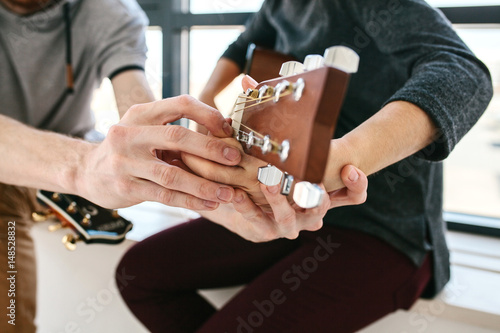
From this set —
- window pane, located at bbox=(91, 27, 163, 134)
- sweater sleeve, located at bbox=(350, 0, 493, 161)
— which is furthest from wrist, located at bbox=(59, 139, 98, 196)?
window pane, located at bbox=(91, 27, 163, 134)

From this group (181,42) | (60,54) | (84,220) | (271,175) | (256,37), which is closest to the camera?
(271,175)

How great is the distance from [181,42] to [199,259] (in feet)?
3.86

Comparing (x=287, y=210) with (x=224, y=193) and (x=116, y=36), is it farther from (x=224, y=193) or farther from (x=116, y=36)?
(x=116, y=36)

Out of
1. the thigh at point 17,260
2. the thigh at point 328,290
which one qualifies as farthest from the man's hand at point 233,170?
the thigh at point 17,260

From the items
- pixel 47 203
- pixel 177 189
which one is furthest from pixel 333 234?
pixel 47 203

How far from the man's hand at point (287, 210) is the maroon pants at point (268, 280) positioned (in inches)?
6.7

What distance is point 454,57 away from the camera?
70 centimetres

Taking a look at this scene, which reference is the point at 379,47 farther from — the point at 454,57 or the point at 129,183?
the point at 129,183

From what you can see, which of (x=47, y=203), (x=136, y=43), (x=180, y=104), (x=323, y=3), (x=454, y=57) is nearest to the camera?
(x=180, y=104)

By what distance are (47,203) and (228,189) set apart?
859 millimetres

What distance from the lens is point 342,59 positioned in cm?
36

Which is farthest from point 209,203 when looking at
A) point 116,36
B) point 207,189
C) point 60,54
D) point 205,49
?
point 205,49

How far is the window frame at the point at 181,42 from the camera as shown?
149 cm

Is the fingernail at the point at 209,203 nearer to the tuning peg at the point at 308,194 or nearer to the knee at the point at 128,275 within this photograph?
the tuning peg at the point at 308,194
